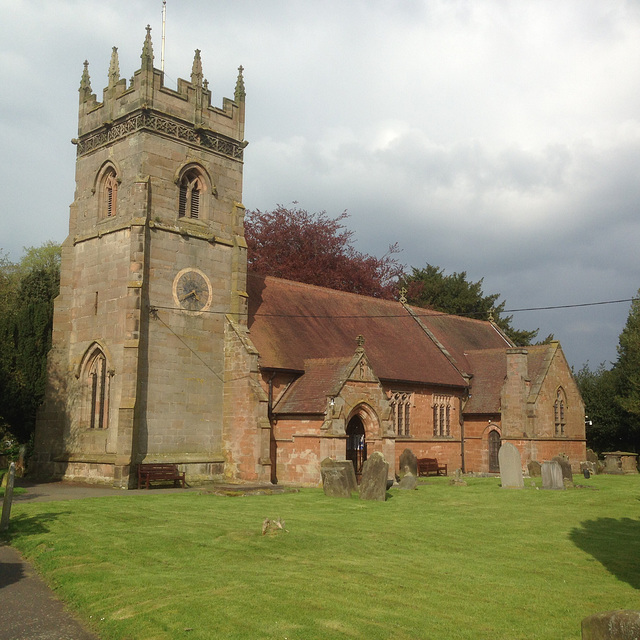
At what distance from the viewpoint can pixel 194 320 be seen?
1040 inches

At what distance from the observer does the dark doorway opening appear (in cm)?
3491

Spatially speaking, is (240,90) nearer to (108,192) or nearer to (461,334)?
(108,192)

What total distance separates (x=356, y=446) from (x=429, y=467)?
5.82 m

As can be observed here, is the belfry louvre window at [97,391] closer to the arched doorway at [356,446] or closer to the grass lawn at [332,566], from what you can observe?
the grass lawn at [332,566]

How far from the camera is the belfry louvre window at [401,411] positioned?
3200 centimetres

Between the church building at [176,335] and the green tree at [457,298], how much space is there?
23.7 meters

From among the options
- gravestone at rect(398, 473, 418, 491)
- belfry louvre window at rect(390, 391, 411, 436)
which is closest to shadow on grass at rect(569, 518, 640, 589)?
gravestone at rect(398, 473, 418, 491)

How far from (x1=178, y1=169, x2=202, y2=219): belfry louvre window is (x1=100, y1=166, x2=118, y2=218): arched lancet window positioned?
251cm

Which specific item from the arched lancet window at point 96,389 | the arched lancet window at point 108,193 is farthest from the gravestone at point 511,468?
the arched lancet window at point 108,193

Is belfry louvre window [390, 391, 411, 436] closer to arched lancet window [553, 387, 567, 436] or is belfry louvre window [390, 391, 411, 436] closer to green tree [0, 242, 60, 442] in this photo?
arched lancet window [553, 387, 567, 436]

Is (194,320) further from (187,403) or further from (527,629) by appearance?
(527,629)

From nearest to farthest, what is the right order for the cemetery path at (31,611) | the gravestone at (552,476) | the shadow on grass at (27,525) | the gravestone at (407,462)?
the cemetery path at (31,611), the shadow on grass at (27,525), the gravestone at (552,476), the gravestone at (407,462)

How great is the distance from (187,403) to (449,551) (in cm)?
1467

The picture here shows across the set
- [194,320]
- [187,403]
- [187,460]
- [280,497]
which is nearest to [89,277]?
[194,320]
